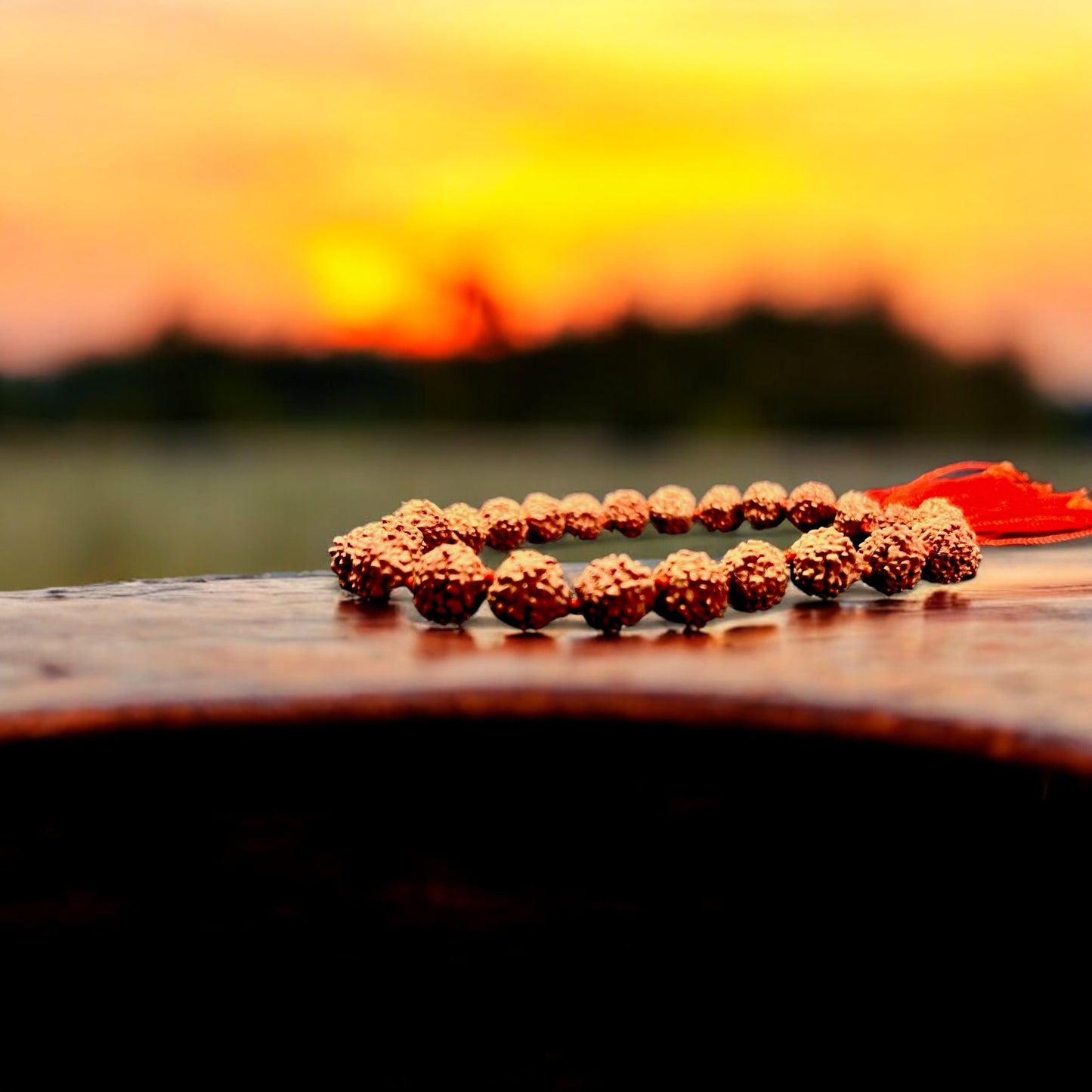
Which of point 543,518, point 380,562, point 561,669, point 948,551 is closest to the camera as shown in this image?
point 561,669

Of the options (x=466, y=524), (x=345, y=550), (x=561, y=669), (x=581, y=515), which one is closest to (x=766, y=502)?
(x=581, y=515)

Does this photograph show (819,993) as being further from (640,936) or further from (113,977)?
(113,977)

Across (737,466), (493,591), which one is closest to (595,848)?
(493,591)

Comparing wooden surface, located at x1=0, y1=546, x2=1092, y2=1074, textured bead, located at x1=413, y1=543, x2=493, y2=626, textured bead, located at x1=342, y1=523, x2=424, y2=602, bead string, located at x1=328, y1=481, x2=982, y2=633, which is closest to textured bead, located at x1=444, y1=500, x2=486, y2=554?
bead string, located at x1=328, y1=481, x2=982, y2=633

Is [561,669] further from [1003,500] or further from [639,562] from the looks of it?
[1003,500]

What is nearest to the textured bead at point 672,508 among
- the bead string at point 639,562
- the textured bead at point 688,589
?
the bead string at point 639,562

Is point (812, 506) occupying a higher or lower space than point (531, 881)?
higher

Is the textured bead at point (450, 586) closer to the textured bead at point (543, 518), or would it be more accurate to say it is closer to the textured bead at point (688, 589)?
the textured bead at point (688, 589)
